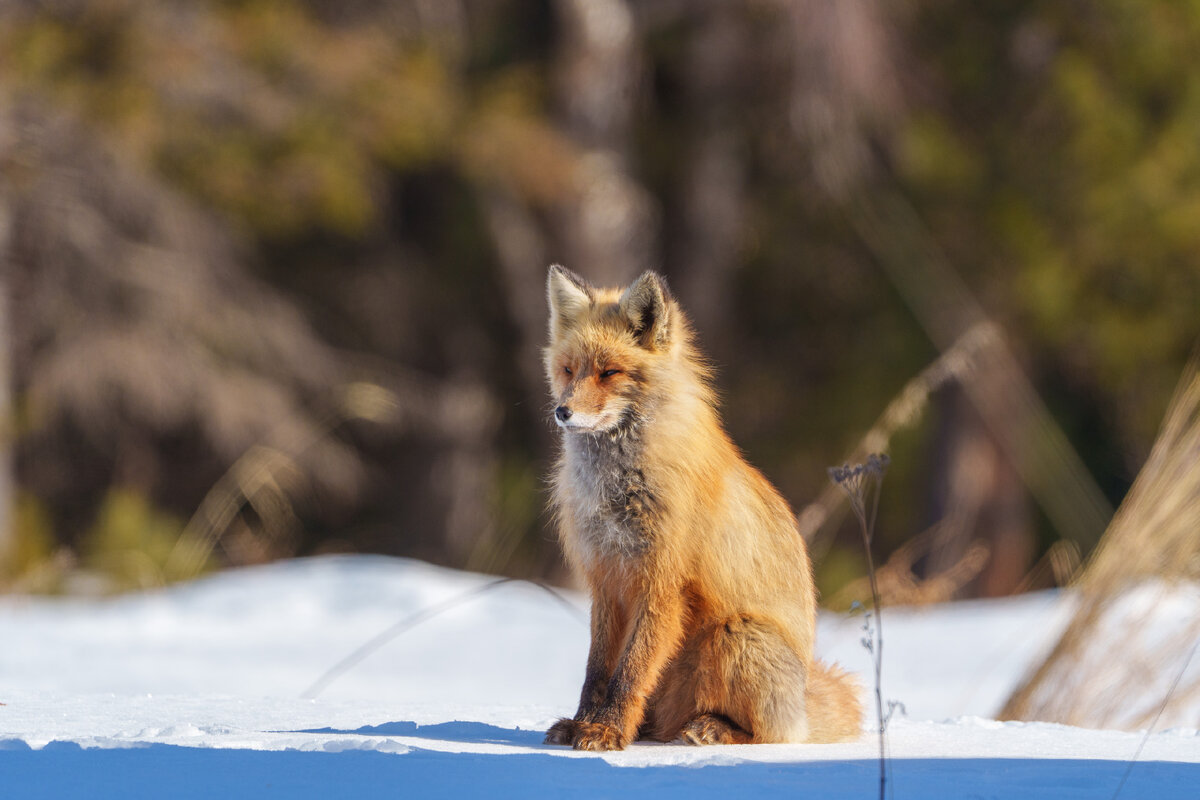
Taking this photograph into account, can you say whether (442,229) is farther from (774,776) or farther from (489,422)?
(774,776)

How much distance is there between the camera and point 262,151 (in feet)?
48.0

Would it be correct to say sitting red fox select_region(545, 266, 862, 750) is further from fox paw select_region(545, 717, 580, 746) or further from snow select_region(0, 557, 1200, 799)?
snow select_region(0, 557, 1200, 799)

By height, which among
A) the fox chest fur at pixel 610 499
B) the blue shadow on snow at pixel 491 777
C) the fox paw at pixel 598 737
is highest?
the fox chest fur at pixel 610 499

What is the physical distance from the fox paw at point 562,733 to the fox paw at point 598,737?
0.19ft

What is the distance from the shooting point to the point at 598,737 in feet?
12.3

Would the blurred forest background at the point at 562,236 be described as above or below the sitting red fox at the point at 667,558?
above

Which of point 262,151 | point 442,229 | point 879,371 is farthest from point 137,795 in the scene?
point 442,229

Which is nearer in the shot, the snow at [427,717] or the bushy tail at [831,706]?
the snow at [427,717]

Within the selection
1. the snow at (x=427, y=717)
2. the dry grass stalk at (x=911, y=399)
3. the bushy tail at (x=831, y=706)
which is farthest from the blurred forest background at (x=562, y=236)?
the bushy tail at (x=831, y=706)

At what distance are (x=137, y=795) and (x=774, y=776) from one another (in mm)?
1501

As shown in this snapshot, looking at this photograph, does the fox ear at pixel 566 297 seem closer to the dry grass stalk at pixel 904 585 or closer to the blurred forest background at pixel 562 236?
the dry grass stalk at pixel 904 585

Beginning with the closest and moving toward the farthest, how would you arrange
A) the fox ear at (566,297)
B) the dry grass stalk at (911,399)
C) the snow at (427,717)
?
the snow at (427,717) < the fox ear at (566,297) < the dry grass stalk at (911,399)

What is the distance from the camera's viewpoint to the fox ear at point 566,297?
4.39 meters

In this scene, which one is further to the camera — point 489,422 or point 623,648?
point 489,422
